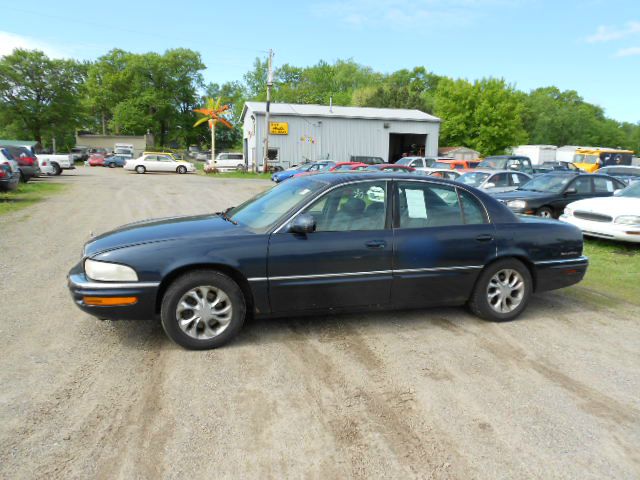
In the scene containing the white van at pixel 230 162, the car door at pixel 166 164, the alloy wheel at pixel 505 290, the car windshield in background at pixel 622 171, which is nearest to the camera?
the alloy wheel at pixel 505 290

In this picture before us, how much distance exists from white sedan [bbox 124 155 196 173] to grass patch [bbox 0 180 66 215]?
14560mm

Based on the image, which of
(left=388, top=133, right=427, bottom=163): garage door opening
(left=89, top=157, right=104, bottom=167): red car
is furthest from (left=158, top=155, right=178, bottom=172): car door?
(left=388, top=133, right=427, bottom=163): garage door opening

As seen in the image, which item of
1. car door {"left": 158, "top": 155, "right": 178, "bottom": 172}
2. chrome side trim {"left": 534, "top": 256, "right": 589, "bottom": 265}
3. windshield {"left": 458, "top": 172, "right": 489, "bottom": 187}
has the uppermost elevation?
car door {"left": 158, "top": 155, "right": 178, "bottom": 172}

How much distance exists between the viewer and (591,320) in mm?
5305

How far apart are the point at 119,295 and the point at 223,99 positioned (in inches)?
3117

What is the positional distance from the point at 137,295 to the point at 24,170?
19.9 m

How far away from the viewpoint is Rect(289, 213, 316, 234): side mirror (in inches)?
167

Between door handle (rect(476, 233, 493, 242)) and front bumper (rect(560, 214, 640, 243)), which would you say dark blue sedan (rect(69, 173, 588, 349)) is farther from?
front bumper (rect(560, 214, 640, 243))

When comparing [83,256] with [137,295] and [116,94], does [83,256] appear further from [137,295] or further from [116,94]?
[116,94]

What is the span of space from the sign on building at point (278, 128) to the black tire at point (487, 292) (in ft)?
112

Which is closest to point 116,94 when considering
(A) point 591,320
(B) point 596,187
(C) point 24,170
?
(C) point 24,170

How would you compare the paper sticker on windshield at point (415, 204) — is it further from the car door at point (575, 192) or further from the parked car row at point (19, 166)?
the parked car row at point (19, 166)

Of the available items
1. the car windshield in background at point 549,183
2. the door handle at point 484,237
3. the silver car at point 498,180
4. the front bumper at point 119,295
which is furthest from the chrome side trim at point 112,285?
the silver car at point 498,180

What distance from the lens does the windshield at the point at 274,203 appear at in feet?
14.9
